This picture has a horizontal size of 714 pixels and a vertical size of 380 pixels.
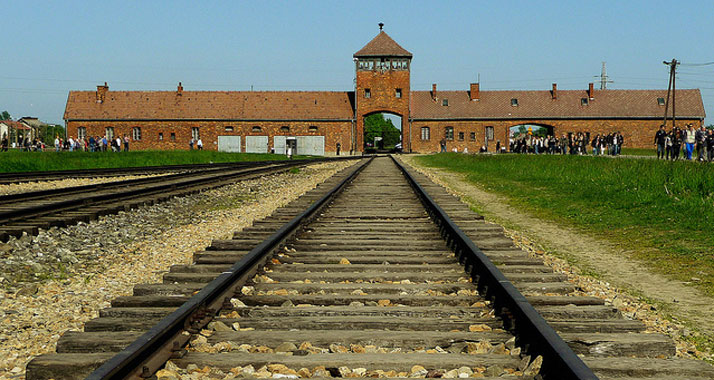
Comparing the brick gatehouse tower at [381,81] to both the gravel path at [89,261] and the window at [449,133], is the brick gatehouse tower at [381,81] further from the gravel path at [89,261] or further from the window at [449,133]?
the gravel path at [89,261]

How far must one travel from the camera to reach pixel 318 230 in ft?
25.4

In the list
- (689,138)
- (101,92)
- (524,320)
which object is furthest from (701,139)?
(101,92)

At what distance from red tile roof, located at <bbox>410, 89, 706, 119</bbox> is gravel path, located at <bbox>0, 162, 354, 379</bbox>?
5686 centimetres

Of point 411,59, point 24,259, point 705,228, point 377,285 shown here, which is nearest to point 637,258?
point 705,228

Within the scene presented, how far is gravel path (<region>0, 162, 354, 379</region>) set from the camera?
4.07 m

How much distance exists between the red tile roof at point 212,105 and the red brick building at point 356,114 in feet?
0.33

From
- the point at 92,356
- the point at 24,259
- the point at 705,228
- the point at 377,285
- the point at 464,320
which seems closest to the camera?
the point at 92,356

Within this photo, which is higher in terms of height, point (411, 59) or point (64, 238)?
point (411, 59)

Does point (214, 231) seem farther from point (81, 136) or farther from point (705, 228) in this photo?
point (81, 136)

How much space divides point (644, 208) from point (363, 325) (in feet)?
26.0

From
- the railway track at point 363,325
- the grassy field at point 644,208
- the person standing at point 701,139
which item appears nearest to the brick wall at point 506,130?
the person standing at point 701,139

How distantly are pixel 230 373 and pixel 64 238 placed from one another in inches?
205

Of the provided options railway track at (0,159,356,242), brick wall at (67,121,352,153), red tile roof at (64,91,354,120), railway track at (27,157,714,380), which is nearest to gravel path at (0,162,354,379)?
railway track at (0,159,356,242)

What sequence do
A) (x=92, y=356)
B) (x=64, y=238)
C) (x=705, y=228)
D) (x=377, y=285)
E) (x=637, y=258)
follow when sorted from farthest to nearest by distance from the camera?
(x=705, y=228)
(x=64, y=238)
(x=637, y=258)
(x=377, y=285)
(x=92, y=356)
